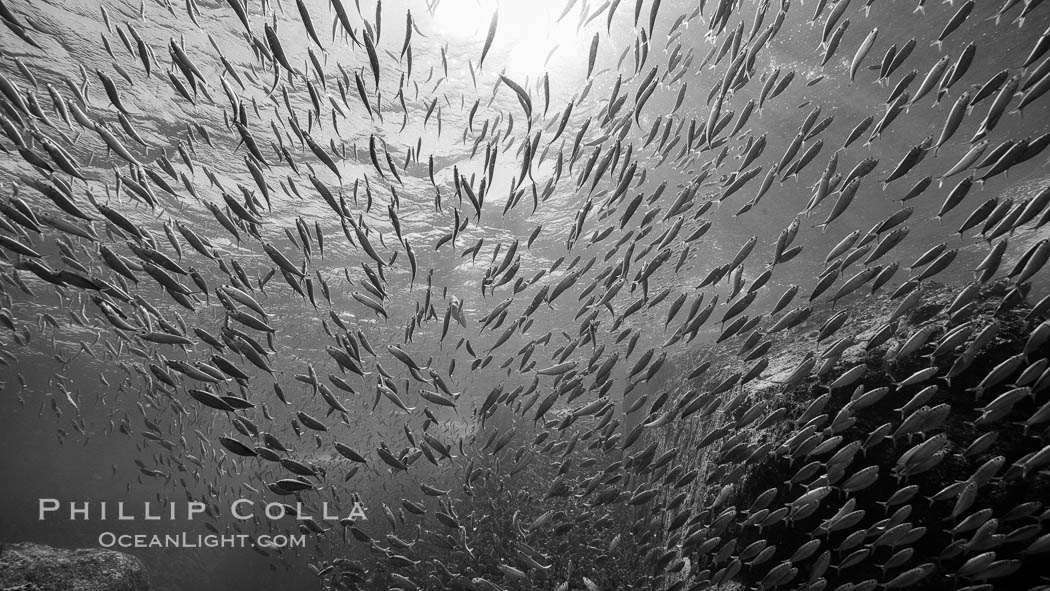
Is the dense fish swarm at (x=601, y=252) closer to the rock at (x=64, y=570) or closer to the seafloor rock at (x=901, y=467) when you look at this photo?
the seafloor rock at (x=901, y=467)

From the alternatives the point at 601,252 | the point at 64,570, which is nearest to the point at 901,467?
the point at 601,252

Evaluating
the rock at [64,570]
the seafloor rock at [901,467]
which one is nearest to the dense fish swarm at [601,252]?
the seafloor rock at [901,467]

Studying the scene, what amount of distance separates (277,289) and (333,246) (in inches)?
174

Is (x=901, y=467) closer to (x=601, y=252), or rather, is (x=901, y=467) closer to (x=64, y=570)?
(x=601, y=252)

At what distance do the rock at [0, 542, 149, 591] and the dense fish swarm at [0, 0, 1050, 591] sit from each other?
2.14m

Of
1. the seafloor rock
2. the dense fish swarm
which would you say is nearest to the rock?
the dense fish swarm

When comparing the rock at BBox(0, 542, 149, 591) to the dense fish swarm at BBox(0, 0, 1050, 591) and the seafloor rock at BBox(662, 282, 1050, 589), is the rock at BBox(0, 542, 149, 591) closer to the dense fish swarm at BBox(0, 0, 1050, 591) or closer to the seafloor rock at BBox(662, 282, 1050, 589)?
the dense fish swarm at BBox(0, 0, 1050, 591)

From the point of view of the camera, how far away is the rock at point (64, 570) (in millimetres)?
8836

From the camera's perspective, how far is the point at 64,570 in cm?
948

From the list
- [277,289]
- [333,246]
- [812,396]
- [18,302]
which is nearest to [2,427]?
[18,302]

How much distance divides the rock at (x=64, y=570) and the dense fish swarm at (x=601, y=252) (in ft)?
7.03

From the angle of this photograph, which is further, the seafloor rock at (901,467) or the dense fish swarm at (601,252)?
the dense fish swarm at (601,252)

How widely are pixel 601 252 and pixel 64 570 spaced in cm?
1838

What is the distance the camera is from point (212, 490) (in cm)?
973
